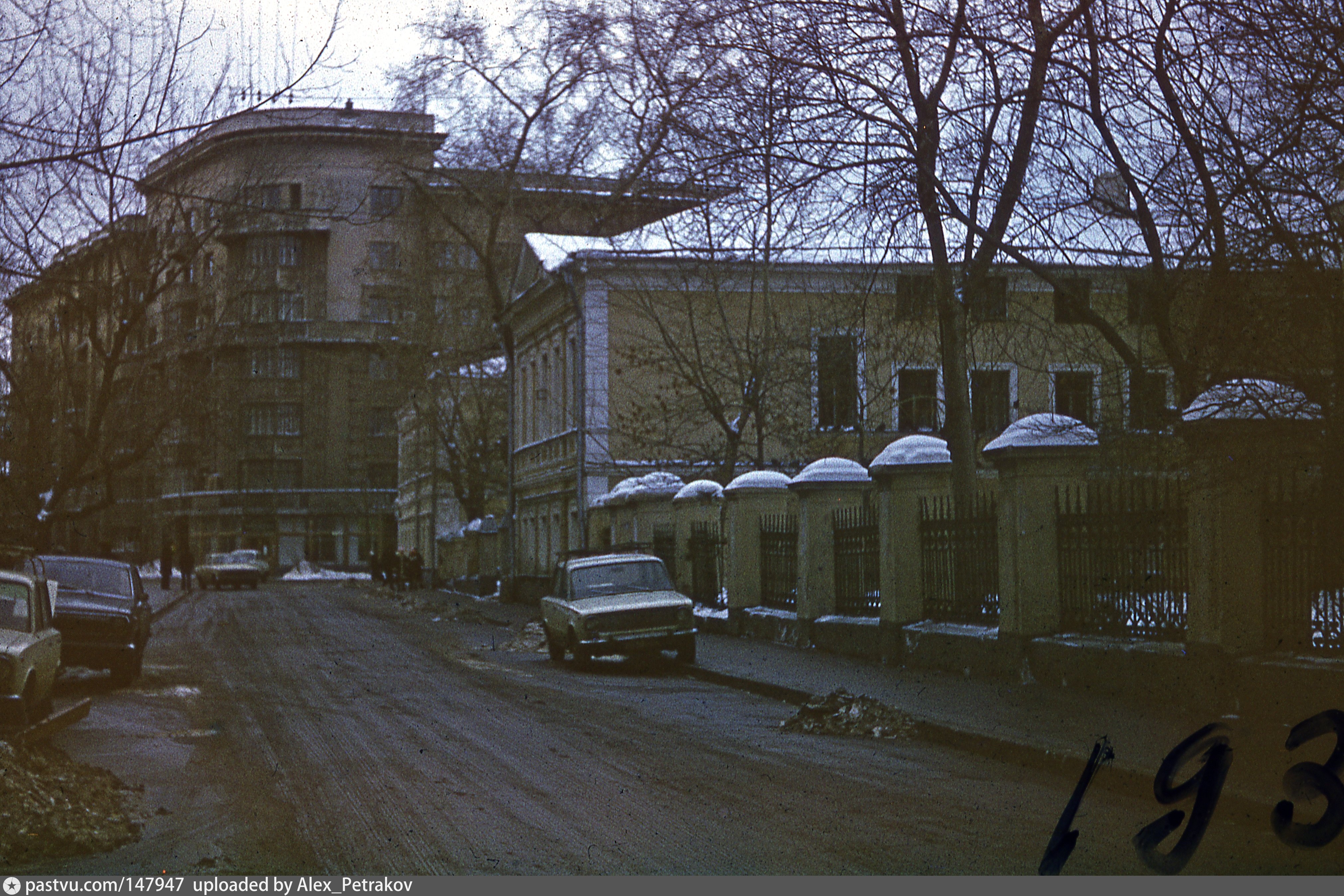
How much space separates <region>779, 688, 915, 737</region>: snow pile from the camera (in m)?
12.8

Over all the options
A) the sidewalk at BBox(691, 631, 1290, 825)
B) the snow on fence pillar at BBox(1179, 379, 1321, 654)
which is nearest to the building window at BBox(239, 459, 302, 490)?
the sidewalk at BBox(691, 631, 1290, 825)

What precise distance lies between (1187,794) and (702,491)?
2105cm

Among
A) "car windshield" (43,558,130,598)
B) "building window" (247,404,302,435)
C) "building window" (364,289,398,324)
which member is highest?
"building window" (364,289,398,324)

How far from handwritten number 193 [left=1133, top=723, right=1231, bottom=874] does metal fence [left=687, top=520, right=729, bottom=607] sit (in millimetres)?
18104

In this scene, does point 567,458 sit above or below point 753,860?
above

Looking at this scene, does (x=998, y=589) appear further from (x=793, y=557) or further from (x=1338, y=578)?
(x=793, y=557)

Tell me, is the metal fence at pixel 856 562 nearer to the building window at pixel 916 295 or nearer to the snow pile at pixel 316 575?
the building window at pixel 916 295

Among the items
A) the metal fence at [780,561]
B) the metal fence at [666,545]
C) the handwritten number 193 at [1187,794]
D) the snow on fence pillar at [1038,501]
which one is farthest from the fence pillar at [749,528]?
the handwritten number 193 at [1187,794]

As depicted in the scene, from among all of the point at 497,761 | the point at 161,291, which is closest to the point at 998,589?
the point at 497,761

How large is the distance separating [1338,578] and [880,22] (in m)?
7.66

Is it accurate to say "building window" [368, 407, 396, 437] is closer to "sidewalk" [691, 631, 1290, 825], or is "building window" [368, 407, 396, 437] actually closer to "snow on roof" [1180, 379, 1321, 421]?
"sidewalk" [691, 631, 1290, 825]

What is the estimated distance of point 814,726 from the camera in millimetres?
13258

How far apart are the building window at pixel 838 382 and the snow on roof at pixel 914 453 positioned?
6.48 feet

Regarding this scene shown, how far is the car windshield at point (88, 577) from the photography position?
19.4 meters
